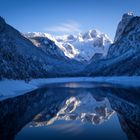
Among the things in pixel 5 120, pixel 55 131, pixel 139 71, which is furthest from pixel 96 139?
pixel 139 71

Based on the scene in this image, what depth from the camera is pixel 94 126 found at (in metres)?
31.8

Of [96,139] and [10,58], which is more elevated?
[10,58]

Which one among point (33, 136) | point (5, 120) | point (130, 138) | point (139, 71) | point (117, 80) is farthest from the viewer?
point (117, 80)

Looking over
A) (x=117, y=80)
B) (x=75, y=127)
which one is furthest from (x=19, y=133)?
(x=117, y=80)

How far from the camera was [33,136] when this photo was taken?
26922 millimetres

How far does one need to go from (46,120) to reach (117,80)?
127944 millimetres

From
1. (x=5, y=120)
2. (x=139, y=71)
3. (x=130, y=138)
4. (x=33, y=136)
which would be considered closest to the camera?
(x=130, y=138)

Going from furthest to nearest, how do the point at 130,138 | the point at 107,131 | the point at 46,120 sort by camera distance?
the point at 46,120
the point at 107,131
the point at 130,138

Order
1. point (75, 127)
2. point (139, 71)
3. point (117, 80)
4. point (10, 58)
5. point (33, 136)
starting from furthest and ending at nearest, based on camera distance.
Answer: point (117, 80) < point (139, 71) < point (10, 58) < point (75, 127) < point (33, 136)

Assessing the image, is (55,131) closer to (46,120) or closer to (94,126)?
(94,126)

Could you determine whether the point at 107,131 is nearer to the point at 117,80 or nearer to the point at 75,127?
the point at 75,127

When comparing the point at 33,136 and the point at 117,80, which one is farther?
the point at 117,80

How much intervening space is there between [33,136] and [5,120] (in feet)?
25.8

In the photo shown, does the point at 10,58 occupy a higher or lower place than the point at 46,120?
higher
